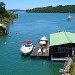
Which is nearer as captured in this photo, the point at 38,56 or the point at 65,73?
the point at 65,73

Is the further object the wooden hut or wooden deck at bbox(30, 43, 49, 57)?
wooden deck at bbox(30, 43, 49, 57)

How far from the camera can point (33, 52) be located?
55094 millimetres

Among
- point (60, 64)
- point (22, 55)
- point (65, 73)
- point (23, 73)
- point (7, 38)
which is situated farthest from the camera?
point (7, 38)

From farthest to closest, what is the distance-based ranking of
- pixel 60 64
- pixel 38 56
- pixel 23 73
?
1. pixel 38 56
2. pixel 60 64
3. pixel 23 73

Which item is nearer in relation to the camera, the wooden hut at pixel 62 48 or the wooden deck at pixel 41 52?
the wooden hut at pixel 62 48

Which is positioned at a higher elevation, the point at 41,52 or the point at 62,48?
the point at 62,48

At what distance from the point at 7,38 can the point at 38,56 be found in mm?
28992

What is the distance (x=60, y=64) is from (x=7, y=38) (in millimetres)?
33543

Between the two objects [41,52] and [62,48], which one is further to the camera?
[41,52]

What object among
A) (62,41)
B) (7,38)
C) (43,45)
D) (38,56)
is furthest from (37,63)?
(7,38)

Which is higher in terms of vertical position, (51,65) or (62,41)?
(62,41)

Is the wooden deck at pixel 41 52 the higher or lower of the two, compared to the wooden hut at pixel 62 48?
lower

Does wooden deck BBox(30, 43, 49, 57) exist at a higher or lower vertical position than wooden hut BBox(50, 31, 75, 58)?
lower

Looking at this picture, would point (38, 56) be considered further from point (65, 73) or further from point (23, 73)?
point (65, 73)
